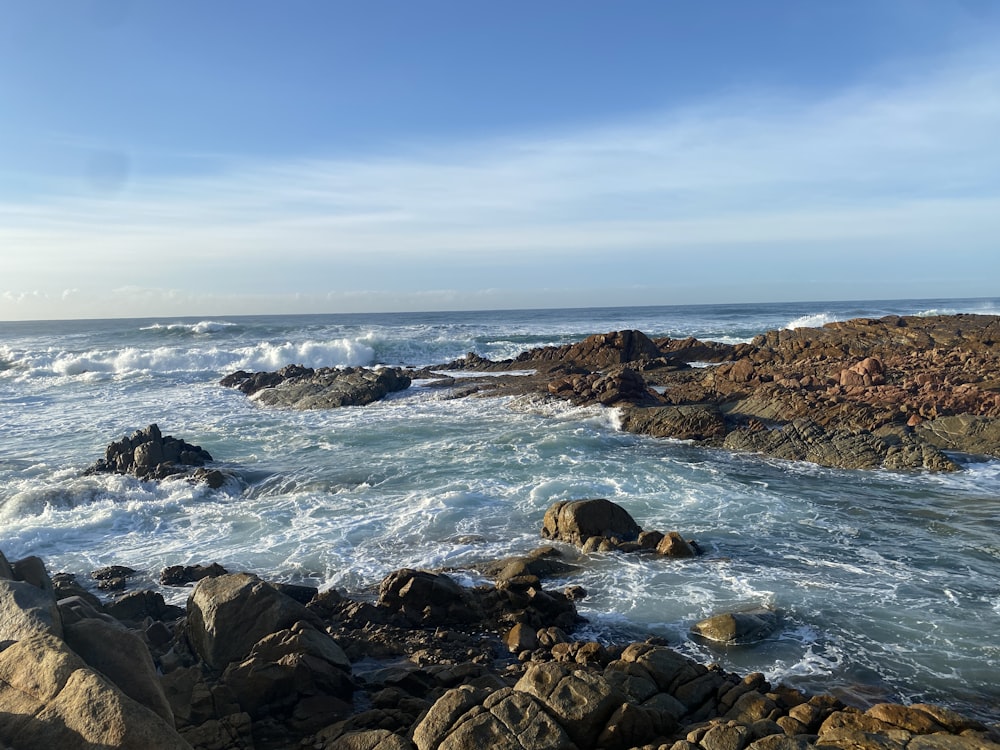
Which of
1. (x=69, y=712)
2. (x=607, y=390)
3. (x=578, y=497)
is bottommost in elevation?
(x=578, y=497)

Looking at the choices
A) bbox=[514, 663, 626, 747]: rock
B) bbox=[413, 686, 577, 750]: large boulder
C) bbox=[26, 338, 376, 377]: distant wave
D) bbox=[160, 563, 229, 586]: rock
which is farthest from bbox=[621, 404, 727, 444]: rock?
bbox=[26, 338, 376, 377]: distant wave

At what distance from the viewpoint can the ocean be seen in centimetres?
824

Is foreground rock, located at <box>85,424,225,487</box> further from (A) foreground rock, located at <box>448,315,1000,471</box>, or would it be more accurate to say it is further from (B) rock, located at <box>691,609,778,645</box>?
(A) foreground rock, located at <box>448,315,1000,471</box>

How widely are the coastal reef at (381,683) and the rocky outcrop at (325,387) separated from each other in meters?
17.7

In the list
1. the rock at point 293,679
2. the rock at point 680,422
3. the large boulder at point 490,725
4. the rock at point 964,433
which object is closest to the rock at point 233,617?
the rock at point 293,679

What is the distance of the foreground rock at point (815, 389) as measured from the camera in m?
17.3

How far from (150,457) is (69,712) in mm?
13770

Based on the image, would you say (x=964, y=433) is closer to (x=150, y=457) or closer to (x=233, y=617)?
(x=233, y=617)

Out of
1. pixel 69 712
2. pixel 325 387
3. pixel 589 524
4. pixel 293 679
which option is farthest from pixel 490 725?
pixel 325 387

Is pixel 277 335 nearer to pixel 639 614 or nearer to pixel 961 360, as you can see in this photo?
pixel 961 360

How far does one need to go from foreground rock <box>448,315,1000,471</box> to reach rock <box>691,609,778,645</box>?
978 cm

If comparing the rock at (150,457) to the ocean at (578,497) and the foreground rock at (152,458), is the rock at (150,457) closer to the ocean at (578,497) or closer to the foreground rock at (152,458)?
the foreground rock at (152,458)

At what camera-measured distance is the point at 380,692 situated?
21.7ft

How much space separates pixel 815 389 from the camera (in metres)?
21.8
